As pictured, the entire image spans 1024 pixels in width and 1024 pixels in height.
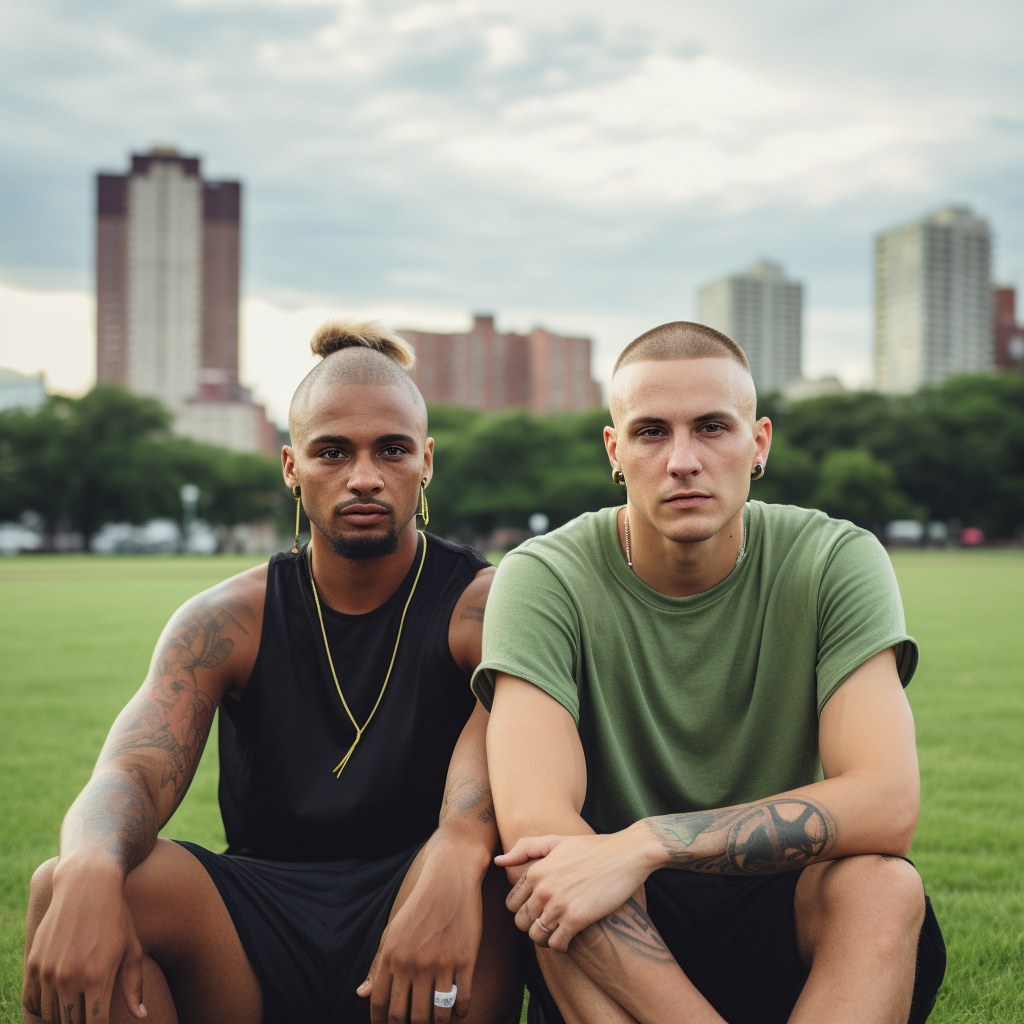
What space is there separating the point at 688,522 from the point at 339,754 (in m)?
1.23

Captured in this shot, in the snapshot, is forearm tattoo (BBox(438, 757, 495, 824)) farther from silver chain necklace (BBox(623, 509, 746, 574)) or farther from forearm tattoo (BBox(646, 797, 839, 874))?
silver chain necklace (BBox(623, 509, 746, 574))

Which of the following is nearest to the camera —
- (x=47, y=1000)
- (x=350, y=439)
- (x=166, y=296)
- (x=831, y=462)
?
(x=47, y=1000)

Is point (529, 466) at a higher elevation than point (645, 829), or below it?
higher

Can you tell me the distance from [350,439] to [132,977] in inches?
61.3

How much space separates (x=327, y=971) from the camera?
2.71 metres

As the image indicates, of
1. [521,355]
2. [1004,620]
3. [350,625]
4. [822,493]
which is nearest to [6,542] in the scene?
[822,493]

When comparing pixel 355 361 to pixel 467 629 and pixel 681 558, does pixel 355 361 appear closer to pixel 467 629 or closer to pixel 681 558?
pixel 467 629

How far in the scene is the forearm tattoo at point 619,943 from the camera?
2.31m

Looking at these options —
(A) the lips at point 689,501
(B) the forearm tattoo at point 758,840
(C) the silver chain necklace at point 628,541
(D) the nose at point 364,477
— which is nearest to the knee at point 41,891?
(D) the nose at point 364,477

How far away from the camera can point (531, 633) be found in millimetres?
2699

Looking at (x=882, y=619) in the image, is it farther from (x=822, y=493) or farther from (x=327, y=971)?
(x=822, y=493)

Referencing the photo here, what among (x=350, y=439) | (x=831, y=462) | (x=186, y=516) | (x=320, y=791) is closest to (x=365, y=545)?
(x=350, y=439)

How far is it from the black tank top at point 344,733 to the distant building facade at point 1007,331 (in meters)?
160

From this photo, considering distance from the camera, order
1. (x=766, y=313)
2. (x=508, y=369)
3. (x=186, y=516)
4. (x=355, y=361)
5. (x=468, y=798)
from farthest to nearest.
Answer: (x=766, y=313)
(x=508, y=369)
(x=186, y=516)
(x=355, y=361)
(x=468, y=798)
